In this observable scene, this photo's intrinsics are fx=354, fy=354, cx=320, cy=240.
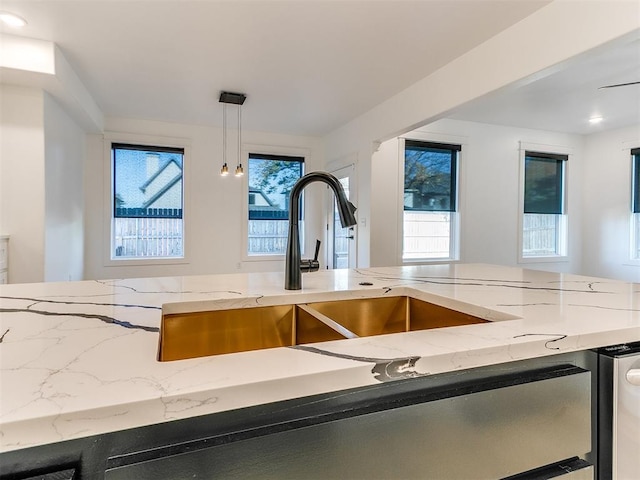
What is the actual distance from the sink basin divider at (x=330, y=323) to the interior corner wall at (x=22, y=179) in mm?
3385

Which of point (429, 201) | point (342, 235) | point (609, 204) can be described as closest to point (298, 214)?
point (342, 235)

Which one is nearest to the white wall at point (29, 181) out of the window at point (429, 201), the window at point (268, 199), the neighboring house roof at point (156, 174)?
the neighboring house roof at point (156, 174)

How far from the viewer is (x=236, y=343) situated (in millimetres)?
1088

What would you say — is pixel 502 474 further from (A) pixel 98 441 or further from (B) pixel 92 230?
(B) pixel 92 230

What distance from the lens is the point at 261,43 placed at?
291cm

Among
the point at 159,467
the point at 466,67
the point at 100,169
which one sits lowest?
the point at 159,467

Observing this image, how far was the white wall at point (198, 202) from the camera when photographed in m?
4.79

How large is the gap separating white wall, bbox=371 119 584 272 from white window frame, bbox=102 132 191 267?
9.37 ft

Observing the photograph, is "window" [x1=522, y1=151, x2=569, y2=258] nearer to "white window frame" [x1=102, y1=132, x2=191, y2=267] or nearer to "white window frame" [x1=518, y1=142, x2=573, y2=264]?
"white window frame" [x1=518, y1=142, x2=573, y2=264]

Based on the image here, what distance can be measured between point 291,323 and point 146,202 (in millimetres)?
4680

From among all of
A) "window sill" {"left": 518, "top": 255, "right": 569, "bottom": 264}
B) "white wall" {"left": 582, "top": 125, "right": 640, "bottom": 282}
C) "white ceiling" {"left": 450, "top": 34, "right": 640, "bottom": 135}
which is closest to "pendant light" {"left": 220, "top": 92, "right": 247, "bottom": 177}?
"white ceiling" {"left": 450, "top": 34, "right": 640, "bottom": 135}

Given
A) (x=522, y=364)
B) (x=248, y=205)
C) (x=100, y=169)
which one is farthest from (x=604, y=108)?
(x=100, y=169)

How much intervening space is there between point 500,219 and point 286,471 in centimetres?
569

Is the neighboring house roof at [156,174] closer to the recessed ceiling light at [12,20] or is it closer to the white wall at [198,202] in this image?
the white wall at [198,202]
